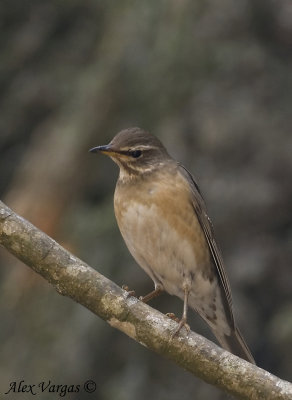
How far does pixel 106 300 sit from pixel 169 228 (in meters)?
1.16

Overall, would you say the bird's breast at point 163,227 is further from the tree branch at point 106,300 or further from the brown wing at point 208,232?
the tree branch at point 106,300

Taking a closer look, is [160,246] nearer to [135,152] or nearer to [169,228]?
[169,228]

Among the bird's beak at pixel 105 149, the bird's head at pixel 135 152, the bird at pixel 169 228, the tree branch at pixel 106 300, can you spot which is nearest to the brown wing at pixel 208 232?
the bird at pixel 169 228

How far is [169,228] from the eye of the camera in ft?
19.6

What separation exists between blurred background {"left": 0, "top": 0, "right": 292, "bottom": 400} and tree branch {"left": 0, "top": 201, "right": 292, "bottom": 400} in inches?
116

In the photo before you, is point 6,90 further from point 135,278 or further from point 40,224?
point 135,278

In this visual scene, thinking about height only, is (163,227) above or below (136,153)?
below

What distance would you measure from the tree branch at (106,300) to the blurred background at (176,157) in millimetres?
2939

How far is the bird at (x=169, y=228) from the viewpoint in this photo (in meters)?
5.98

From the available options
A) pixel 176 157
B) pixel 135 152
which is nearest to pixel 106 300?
pixel 135 152

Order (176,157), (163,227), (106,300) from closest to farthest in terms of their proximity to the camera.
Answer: (106,300) < (163,227) < (176,157)

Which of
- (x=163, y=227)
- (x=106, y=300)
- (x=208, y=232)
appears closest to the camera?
(x=106, y=300)

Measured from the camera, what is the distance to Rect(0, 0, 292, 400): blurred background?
8039 millimetres

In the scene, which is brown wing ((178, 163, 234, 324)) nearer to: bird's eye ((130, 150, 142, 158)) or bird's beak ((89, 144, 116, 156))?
bird's eye ((130, 150, 142, 158))
